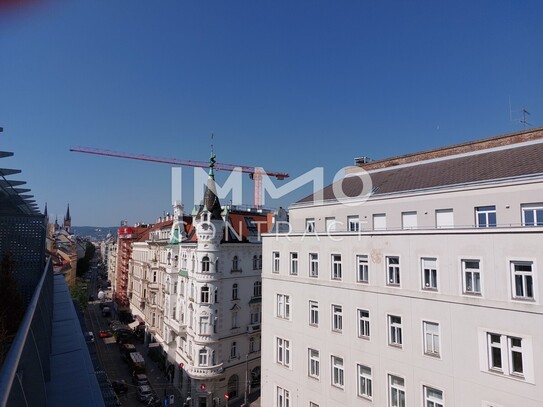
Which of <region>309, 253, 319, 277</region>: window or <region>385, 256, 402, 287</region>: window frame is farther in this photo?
<region>309, 253, 319, 277</region>: window

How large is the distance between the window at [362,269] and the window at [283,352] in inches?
271

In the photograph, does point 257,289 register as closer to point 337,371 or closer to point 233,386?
point 233,386

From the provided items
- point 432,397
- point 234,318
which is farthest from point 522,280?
point 234,318

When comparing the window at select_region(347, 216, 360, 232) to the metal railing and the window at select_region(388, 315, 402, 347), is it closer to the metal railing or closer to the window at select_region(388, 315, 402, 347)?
the window at select_region(388, 315, 402, 347)

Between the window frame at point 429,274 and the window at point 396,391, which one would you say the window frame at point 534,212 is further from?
the window at point 396,391

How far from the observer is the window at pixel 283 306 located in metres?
22.2

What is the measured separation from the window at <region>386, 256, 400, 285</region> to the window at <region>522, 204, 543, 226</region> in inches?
207

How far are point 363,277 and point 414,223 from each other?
3.68 m

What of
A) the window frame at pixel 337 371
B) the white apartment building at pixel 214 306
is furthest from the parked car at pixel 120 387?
the window frame at pixel 337 371

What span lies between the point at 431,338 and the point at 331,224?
27.3 ft

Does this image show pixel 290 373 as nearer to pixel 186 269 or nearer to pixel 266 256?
pixel 266 256

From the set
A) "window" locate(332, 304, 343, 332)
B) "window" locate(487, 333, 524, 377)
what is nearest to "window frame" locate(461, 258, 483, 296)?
"window" locate(487, 333, 524, 377)

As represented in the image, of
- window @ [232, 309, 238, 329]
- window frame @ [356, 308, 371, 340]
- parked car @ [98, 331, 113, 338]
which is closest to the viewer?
window frame @ [356, 308, 371, 340]

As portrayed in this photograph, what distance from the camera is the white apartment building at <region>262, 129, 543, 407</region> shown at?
13.1m
